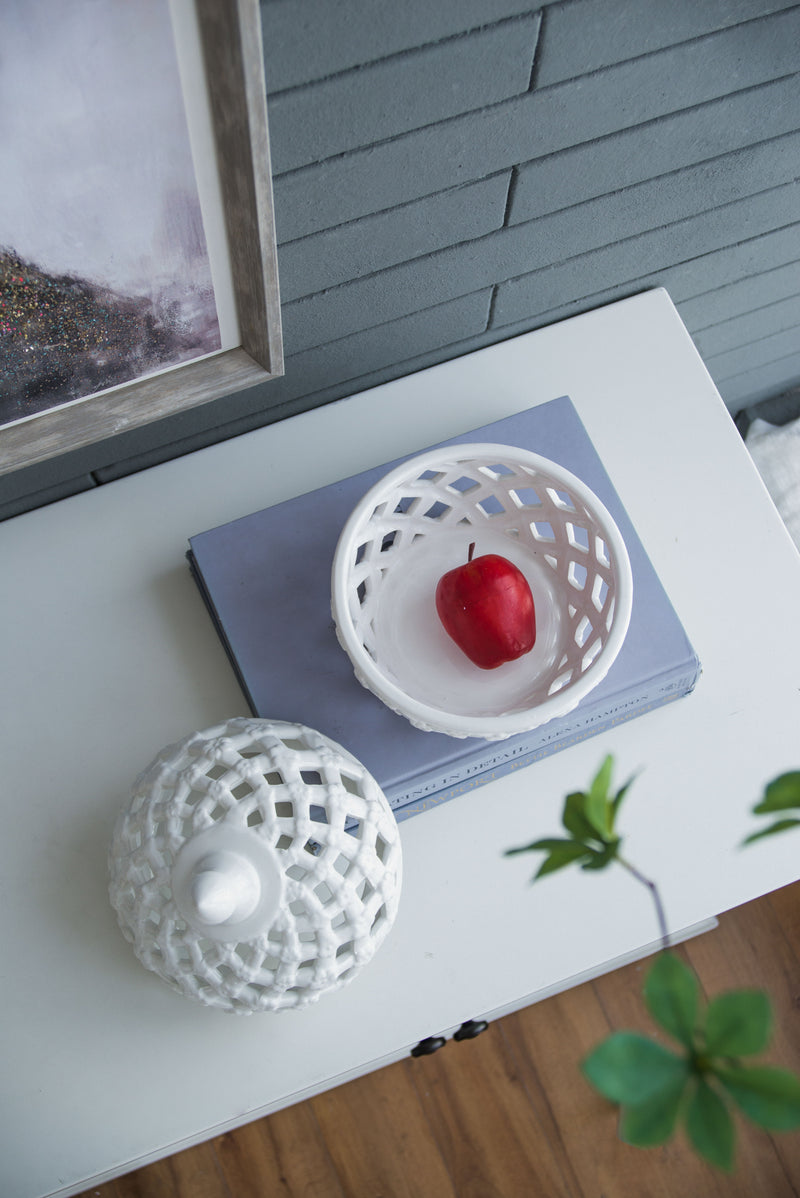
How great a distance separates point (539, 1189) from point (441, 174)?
4.14 feet

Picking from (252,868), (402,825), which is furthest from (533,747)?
(252,868)

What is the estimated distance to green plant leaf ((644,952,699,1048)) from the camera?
0.22 meters

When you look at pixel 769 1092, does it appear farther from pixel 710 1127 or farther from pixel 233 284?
pixel 233 284

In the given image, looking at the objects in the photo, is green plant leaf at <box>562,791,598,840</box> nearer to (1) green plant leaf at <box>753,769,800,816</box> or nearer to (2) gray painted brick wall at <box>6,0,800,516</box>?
(1) green plant leaf at <box>753,769,800,816</box>

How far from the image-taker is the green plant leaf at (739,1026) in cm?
22

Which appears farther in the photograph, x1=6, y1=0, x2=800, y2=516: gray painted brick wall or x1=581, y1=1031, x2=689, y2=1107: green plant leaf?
x1=6, y1=0, x2=800, y2=516: gray painted brick wall

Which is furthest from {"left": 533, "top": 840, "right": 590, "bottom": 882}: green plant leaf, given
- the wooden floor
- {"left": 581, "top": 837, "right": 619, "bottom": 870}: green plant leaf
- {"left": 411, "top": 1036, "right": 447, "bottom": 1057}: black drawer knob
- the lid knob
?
the wooden floor

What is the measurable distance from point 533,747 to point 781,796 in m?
0.50

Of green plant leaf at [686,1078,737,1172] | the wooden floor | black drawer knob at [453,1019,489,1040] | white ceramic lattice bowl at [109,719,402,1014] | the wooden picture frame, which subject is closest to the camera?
green plant leaf at [686,1078,737,1172]

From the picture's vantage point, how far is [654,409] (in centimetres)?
88

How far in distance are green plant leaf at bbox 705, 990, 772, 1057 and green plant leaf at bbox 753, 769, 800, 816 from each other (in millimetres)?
65

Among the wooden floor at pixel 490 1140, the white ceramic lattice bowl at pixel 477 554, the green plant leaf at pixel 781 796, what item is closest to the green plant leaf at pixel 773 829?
the green plant leaf at pixel 781 796

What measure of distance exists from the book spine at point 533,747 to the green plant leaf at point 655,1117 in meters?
0.52

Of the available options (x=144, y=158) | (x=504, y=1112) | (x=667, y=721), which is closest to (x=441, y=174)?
(x=144, y=158)
